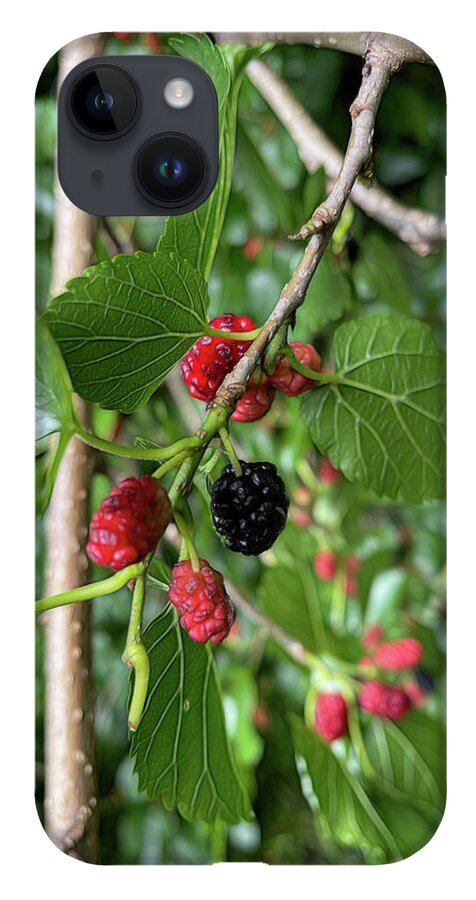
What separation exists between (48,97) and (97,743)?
405mm

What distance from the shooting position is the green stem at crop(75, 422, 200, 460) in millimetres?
636

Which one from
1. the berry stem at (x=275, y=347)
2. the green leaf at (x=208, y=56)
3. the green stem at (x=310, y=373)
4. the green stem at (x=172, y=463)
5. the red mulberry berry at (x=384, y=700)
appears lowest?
the red mulberry berry at (x=384, y=700)

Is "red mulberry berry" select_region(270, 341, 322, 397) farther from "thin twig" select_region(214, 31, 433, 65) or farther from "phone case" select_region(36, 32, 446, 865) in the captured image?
"thin twig" select_region(214, 31, 433, 65)

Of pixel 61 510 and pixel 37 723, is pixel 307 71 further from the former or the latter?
pixel 37 723

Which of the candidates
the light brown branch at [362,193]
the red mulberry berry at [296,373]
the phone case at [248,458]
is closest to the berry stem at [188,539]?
the phone case at [248,458]

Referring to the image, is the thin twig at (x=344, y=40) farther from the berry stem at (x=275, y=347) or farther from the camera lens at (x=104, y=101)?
the berry stem at (x=275, y=347)

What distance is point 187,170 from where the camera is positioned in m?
0.66

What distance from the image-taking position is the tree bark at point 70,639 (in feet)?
2.14

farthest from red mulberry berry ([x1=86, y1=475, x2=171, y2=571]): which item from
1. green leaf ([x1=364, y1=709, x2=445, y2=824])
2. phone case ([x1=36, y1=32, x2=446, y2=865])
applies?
green leaf ([x1=364, y1=709, x2=445, y2=824])

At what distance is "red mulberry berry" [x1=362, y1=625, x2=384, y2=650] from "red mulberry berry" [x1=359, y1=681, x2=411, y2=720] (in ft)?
0.08

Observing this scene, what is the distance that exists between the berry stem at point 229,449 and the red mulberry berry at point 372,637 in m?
0.16

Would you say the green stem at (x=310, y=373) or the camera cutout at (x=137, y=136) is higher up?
the camera cutout at (x=137, y=136)

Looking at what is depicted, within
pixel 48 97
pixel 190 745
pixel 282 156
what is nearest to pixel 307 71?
pixel 282 156

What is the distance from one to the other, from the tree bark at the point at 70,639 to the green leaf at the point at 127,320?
0.06 feet
